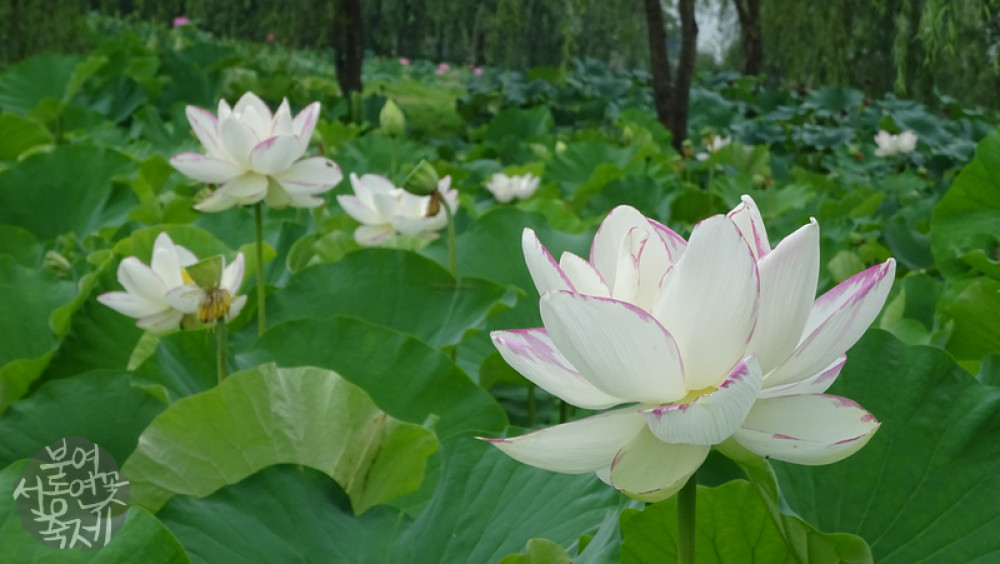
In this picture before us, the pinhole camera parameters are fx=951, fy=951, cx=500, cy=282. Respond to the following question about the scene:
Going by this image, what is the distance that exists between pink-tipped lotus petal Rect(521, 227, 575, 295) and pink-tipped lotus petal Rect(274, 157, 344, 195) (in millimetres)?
715

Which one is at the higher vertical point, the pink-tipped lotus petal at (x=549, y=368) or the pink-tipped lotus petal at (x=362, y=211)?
the pink-tipped lotus petal at (x=549, y=368)

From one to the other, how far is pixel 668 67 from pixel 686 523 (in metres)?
4.29

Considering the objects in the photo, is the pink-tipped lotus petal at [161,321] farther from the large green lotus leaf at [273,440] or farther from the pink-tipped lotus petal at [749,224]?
the pink-tipped lotus petal at [749,224]

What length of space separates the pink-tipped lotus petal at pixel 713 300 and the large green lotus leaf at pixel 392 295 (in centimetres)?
70

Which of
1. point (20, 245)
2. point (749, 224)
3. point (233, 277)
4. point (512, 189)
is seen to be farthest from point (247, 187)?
point (512, 189)

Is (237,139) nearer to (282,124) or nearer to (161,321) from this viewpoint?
(282,124)

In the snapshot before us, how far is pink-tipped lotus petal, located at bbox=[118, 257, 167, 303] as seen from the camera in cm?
94

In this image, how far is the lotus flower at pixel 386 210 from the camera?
1.42 m

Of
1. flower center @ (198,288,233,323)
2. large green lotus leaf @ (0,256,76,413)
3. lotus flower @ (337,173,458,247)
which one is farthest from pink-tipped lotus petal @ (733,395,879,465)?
lotus flower @ (337,173,458,247)

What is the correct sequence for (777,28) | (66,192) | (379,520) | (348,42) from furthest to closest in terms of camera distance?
(777,28), (348,42), (66,192), (379,520)

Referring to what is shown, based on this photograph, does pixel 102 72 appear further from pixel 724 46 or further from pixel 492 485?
pixel 724 46

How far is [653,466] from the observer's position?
410 mm

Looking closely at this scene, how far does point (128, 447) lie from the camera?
772mm

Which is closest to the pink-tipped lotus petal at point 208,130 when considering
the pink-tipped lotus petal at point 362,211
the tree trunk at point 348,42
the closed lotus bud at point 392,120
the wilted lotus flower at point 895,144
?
the pink-tipped lotus petal at point 362,211
